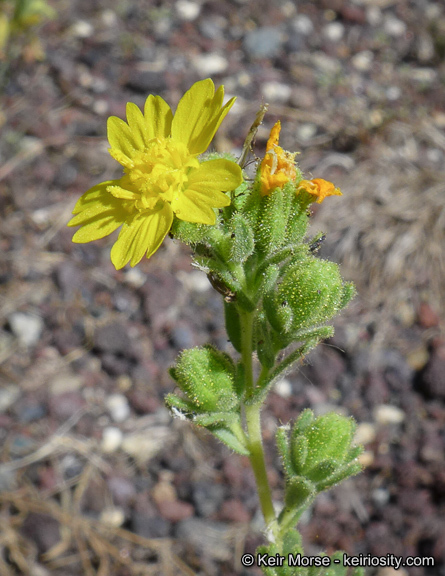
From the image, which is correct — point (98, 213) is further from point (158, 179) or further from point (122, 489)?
point (122, 489)

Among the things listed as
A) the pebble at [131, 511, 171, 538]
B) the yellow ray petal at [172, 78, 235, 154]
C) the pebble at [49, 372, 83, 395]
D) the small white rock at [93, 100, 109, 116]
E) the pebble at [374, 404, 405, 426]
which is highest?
the yellow ray petal at [172, 78, 235, 154]

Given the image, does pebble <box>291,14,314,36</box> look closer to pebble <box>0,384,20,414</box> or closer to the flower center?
pebble <box>0,384,20,414</box>

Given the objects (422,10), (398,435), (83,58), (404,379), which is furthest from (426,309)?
(83,58)

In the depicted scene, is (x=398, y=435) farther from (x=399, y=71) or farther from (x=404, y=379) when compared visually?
(x=399, y=71)

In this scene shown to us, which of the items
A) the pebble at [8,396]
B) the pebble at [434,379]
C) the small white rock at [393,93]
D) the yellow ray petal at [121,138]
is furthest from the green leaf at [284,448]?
the small white rock at [393,93]

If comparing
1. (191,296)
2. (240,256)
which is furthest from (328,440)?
(191,296)

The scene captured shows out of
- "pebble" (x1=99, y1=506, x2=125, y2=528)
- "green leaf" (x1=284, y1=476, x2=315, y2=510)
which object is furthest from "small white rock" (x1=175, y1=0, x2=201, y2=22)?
"green leaf" (x1=284, y1=476, x2=315, y2=510)

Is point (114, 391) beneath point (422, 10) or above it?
beneath
